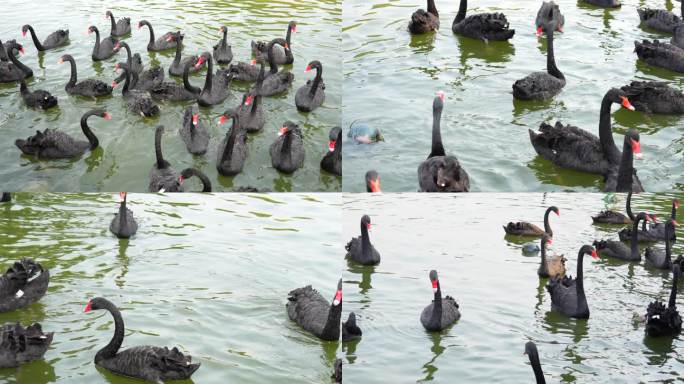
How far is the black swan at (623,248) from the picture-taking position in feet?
26.1

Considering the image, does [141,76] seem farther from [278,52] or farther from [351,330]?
[351,330]

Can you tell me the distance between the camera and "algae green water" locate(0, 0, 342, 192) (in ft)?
24.1

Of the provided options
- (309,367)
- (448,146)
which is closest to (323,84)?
(448,146)

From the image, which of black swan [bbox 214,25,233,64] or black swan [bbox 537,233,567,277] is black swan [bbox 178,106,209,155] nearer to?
black swan [bbox 214,25,233,64]

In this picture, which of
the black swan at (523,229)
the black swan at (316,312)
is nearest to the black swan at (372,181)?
the black swan at (316,312)

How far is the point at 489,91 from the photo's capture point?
27.3ft

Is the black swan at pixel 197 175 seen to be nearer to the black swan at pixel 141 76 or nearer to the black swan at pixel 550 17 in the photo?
the black swan at pixel 141 76

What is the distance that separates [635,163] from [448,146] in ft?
4.72

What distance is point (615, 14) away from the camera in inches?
420

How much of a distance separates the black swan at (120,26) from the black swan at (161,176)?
375cm

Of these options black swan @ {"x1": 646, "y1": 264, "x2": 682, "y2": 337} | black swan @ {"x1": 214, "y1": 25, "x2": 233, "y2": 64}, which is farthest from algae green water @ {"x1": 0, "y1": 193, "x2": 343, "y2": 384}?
black swan @ {"x1": 646, "y1": 264, "x2": 682, "y2": 337}

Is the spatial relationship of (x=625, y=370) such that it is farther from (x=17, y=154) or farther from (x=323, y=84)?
(x=17, y=154)

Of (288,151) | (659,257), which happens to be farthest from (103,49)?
(659,257)

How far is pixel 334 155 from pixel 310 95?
4.65 ft
